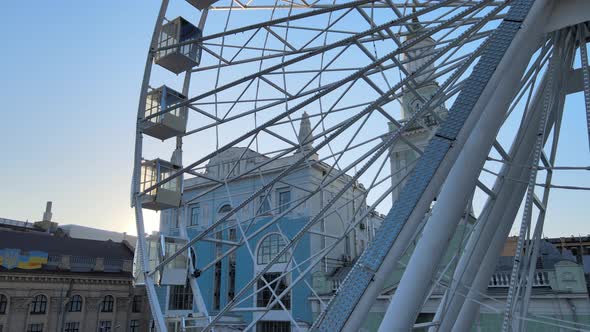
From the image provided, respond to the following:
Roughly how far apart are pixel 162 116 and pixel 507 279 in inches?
629

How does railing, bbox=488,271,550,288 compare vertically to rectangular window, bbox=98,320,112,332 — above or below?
above

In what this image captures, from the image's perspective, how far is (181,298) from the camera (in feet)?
102

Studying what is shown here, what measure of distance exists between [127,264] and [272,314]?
73.0 feet

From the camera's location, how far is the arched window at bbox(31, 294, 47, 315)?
35609 millimetres

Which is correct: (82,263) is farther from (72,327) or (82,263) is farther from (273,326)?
(273,326)

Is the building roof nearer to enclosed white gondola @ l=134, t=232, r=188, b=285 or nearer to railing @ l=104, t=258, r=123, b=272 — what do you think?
railing @ l=104, t=258, r=123, b=272

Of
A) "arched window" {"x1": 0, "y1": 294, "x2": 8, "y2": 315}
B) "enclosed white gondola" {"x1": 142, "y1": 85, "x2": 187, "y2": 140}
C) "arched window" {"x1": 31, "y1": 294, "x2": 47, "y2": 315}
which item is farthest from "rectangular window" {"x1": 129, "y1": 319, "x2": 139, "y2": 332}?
"enclosed white gondola" {"x1": 142, "y1": 85, "x2": 187, "y2": 140}

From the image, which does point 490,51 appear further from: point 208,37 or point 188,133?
point 188,133

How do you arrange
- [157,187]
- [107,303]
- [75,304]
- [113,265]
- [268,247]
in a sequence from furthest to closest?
[113,265], [107,303], [75,304], [268,247], [157,187]

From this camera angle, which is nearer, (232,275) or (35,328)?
(232,275)

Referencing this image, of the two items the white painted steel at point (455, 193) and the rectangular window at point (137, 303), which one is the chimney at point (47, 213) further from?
the white painted steel at point (455, 193)

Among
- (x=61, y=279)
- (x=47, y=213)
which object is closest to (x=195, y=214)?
(x=61, y=279)

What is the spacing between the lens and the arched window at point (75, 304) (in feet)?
124

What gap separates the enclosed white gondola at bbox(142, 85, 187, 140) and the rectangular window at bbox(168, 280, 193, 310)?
1913 centimetres
